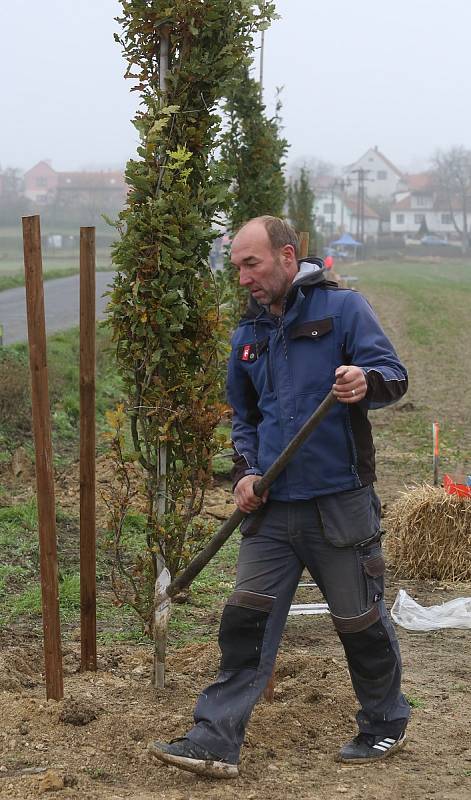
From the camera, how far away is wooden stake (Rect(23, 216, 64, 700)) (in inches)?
192

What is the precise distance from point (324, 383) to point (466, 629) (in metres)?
3.01

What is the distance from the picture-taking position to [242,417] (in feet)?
15.8

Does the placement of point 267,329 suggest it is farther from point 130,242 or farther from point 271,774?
point 271,774

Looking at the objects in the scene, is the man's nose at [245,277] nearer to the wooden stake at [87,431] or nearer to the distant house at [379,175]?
the wooden stake at [87,431]

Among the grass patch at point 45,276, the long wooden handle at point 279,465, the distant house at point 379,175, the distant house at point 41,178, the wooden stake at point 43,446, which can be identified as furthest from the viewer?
the distant house at point 379,175

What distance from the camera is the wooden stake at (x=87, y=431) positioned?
16.9ft

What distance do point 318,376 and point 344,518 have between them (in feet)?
1.82

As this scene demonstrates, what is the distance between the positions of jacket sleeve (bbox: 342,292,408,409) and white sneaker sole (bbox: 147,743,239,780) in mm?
1497

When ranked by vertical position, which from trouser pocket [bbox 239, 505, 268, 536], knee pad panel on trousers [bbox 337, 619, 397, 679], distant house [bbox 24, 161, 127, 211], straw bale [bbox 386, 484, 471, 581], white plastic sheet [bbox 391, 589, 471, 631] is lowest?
white plastic sheet [bbox 391, 589, 471, 631]

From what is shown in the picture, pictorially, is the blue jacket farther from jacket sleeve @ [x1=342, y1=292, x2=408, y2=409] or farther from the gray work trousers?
the gray work trousers

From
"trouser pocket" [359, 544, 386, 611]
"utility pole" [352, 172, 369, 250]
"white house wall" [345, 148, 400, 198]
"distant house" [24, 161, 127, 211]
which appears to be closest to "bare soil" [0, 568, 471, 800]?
"trouser pocket" [359, 544, 386, 611]

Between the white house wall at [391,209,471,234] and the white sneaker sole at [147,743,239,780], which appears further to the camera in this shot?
the white house wall at [391,209,471,234]

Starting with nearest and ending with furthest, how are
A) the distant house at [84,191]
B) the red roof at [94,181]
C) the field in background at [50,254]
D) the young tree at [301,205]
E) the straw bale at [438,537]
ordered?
the straw bale at [438,537] → the young tree at [301,205] → the field in background at [50,254] → the distant house at [84,191] → the red roof at [94,181]

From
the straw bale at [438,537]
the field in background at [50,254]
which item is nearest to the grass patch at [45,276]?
the field in background at [50,254]
